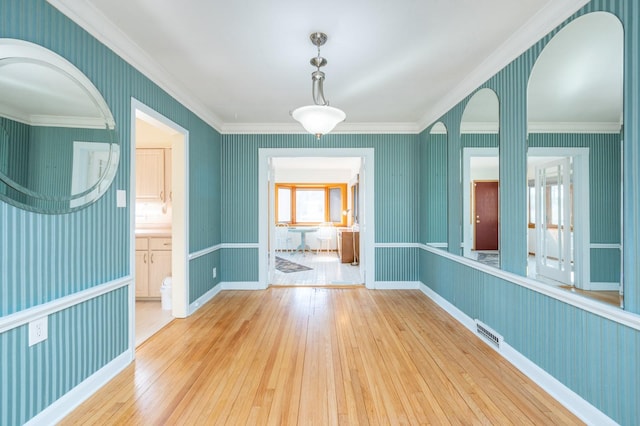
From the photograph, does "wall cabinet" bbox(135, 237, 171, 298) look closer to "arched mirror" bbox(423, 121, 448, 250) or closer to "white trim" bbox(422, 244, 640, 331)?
"arched mirror" bbox(423, 121, 448, 250)

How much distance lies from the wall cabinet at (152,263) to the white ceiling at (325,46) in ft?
6.09

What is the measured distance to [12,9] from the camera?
4.83ft

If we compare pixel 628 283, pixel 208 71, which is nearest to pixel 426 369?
pixel 628 283

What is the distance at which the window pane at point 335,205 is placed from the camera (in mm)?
9250

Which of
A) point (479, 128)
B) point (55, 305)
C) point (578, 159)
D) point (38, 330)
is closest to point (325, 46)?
point (479, 128)

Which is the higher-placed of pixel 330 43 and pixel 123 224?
pixel 330 43

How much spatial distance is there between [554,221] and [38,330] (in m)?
3.22

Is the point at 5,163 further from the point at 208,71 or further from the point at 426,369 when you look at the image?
the point at 426,369

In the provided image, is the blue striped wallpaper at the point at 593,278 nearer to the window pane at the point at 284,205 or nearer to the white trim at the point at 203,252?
the white trim at the point at 203,252

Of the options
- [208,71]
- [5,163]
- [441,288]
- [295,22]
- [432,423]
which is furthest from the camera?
[441,288]

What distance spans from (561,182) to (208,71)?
9.97 feet

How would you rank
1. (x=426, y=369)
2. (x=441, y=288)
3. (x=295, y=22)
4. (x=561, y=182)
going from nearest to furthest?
(x=561, y=182) → (x=295, y=22) → (x=426, y=369) → (x=441, y=288)

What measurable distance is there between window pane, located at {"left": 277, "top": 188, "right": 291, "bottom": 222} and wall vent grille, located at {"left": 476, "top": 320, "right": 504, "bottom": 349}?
700 cm

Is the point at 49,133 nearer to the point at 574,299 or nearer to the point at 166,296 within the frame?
the point at 166,296
